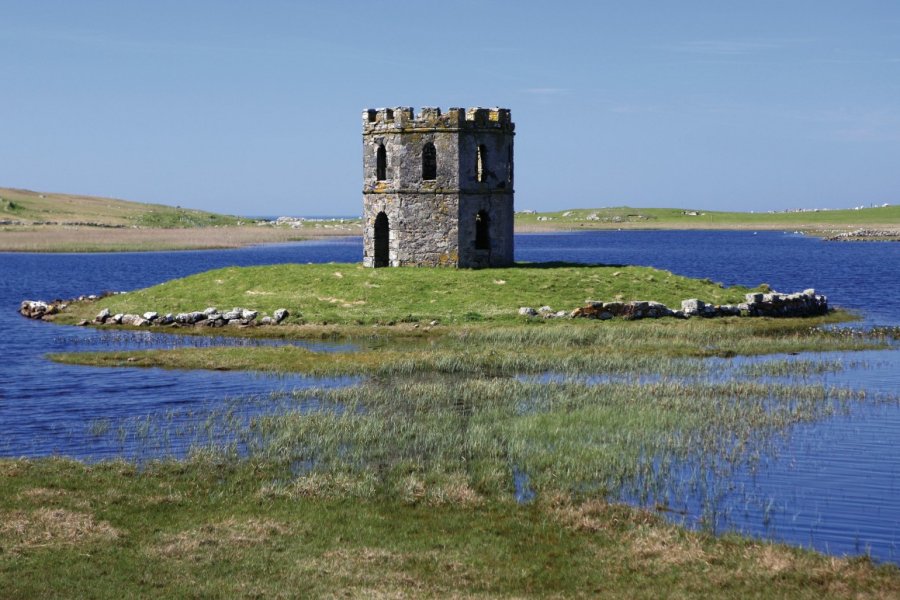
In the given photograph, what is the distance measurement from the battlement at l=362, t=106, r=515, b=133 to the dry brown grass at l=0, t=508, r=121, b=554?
38.6 m

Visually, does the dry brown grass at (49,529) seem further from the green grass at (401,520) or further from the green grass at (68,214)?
the green grass at (68,214)

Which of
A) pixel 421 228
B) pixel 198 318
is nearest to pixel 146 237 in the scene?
pixel 421 228

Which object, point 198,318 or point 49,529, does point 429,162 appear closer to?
point 198,318

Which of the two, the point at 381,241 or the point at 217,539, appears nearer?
the point at 217,539

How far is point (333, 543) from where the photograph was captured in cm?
1917

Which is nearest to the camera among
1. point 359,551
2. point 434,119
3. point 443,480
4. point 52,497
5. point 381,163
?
point 359,551

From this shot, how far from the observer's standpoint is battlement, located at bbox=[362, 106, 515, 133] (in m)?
56.2

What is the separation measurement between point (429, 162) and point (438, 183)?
2246mm

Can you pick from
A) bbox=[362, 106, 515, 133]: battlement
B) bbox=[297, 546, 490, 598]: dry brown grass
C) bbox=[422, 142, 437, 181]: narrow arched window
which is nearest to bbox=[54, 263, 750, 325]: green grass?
bbox=[422, 142, 437, 181]: narrow arched window

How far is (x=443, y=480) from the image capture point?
22828mm

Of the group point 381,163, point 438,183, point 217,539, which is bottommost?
point 217,539

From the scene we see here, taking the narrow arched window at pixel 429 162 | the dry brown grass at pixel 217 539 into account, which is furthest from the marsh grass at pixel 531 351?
the dry brown grass at pixel 217 539

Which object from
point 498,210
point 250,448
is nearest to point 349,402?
point 250,448

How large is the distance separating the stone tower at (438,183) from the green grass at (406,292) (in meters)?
1.87
